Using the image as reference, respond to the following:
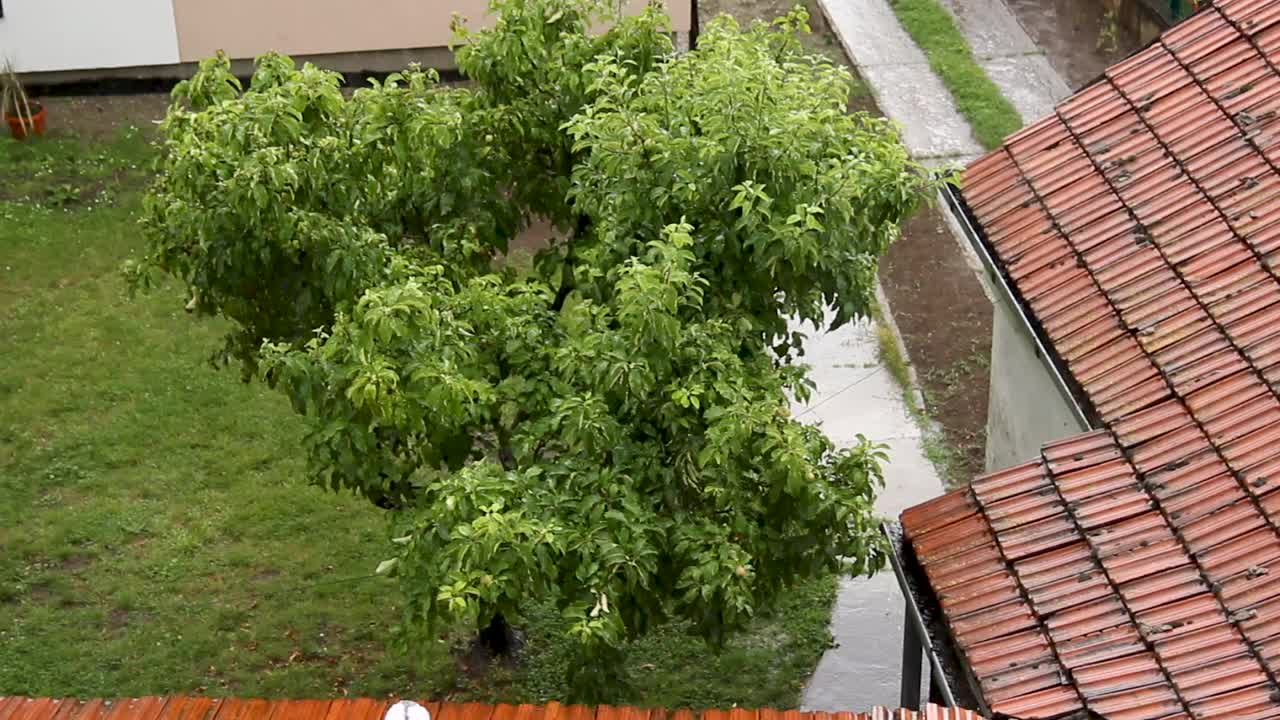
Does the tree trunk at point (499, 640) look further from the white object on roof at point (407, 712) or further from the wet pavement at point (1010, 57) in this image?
the wet pavement at point (1010, 57)

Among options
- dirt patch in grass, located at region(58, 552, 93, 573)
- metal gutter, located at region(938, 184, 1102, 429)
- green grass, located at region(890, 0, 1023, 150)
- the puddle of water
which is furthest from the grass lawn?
the puddle of water

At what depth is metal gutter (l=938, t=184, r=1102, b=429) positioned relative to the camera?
8.08 m

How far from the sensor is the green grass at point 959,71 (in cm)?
1839

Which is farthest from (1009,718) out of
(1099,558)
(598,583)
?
(598,583)

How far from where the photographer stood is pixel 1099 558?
722cm

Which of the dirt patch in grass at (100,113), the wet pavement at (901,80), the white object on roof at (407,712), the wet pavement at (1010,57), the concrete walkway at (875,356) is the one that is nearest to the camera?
the white object on roof at (407,712)

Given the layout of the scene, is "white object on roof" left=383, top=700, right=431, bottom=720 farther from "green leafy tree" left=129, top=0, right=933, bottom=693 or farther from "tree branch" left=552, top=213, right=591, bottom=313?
"tree branch" left=552, top=213, right=591, bottom=313

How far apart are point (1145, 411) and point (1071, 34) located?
14010mm

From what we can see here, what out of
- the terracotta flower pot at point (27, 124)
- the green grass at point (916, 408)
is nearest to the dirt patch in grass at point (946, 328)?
the green grass at point (916, 408)

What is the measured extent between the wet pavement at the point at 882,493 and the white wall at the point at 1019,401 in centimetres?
156

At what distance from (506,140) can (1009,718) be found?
411cm

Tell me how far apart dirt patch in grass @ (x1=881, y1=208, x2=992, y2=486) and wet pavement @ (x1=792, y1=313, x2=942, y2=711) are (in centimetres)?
29

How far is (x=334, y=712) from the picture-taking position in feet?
21.8

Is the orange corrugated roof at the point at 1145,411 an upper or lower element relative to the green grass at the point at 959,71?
upper
